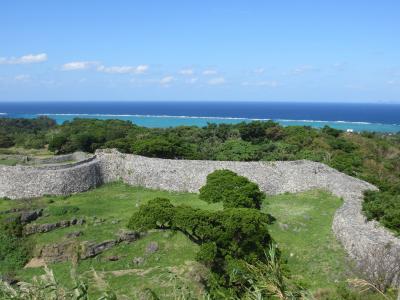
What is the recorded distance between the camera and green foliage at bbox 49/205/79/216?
23203 millimetres

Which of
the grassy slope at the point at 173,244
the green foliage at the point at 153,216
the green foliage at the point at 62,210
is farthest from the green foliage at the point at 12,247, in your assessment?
the green foliage at the point at 153,216

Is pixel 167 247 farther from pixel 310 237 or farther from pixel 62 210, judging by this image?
pixel 62 210

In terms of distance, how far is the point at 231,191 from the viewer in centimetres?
2269

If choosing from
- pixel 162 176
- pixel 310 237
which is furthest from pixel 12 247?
pixel 310 237

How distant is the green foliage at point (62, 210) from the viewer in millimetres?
23203

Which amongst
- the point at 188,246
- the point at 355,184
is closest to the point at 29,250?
the point at 188,246

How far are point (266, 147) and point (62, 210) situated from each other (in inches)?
882

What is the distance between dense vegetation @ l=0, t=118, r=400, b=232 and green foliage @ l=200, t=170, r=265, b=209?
570 centimetres

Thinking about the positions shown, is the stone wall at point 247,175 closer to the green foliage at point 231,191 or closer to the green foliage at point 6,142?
the green foliage at point 231,191

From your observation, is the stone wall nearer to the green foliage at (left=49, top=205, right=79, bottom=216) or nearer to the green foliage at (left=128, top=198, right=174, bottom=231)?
the green foliage at (left=49, top=205, right=79, bottom=216)

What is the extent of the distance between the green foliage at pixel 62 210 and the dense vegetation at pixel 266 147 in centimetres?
1093

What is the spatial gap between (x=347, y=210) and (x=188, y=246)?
8.14 metres

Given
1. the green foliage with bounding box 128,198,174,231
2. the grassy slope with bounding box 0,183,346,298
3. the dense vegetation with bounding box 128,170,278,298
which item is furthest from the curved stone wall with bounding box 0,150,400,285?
the green foliage with bounding box 128,198,174,231

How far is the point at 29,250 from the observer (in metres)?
20.2
